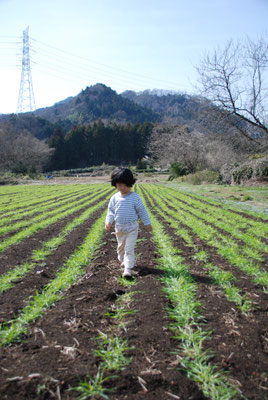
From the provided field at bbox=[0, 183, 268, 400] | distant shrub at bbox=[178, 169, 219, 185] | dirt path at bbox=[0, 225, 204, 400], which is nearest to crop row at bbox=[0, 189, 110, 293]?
field at bbox=[0, 183, 268, 400]

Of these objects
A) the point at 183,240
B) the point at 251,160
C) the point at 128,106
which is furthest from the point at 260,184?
the point at 128,106

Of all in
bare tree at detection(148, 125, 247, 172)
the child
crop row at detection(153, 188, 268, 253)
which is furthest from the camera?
bare tree at detection(148, 125, 247, 172)

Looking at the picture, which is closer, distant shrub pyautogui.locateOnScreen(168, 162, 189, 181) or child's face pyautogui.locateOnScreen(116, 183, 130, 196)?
child's face pyautogui.locateOnScreen(116, 183, 130, 196)

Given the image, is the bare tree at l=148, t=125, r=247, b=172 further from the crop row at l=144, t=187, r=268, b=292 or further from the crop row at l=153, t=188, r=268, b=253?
the crop row at l=144, t=187, r=268, b=292

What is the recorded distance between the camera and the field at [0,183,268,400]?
1758 mm

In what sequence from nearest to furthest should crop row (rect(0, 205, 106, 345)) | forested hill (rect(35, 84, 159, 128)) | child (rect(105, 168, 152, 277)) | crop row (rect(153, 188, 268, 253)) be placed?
crop row (rect(0, 205, 106, 345)) < child (rect(105, 168, 152, 277)) < crop row (rect(153, 188, 268, 253)) < forested hill (rect(35, 84, 159, 128))

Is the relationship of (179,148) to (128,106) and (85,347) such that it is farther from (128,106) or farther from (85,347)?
(128,106)

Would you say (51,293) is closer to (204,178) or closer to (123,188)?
(123,188)

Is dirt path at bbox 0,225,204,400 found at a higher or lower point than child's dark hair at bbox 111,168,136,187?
lower

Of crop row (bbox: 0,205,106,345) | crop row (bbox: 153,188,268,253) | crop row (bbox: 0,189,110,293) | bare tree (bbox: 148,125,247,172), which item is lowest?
crop row (bbox: 0,189,110,293)

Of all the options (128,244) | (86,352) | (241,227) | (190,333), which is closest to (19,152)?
(241,227)

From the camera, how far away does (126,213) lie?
372 cm

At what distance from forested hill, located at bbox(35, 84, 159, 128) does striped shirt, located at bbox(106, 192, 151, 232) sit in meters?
124

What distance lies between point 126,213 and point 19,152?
51829 millimetres
